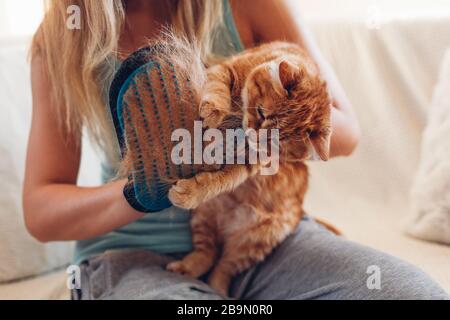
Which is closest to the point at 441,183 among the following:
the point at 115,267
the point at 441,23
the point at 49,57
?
the point at 441,23

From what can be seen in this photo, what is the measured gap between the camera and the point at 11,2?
2.83ft

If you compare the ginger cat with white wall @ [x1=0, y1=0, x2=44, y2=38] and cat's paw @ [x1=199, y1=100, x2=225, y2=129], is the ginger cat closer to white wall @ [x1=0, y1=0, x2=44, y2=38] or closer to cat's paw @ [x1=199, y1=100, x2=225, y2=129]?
cat's paw @ [x1=199, y1=100, x2=225, y2=129]

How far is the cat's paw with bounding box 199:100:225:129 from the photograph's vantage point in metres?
0.53

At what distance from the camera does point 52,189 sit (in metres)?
0.81

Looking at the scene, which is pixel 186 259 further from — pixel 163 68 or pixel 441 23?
pixel 441 23

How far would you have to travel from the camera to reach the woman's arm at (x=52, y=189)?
0.78 m

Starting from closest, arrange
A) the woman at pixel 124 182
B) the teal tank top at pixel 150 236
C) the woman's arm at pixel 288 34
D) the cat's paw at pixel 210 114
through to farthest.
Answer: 1. the cat's paw at pixel 210 114
2. the woman at pixel 124 182
3. the woman's arm at pixel 288 34
4. the teal tank top at pixel 150 236

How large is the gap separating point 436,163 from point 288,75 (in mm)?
476

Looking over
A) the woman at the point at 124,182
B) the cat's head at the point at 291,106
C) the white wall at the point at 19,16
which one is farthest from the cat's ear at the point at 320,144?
the white wall at the point at 19,16

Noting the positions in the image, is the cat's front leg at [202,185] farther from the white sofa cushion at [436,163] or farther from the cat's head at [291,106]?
the white sofa cushion at [436,163]

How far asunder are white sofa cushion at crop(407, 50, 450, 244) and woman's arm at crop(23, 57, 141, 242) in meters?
0.54

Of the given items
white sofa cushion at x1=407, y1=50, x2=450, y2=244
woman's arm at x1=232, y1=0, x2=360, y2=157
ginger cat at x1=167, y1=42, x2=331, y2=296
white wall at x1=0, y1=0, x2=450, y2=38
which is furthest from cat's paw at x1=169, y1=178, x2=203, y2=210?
white sofa cushion at x1=407, y1=50, x2=450, y2=244

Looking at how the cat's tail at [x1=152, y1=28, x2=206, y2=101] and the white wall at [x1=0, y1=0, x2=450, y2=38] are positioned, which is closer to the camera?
the cat's tail at [x1=152, y1=28, x2=206, y2=101]

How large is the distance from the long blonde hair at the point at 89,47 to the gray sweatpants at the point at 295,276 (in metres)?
0.21
